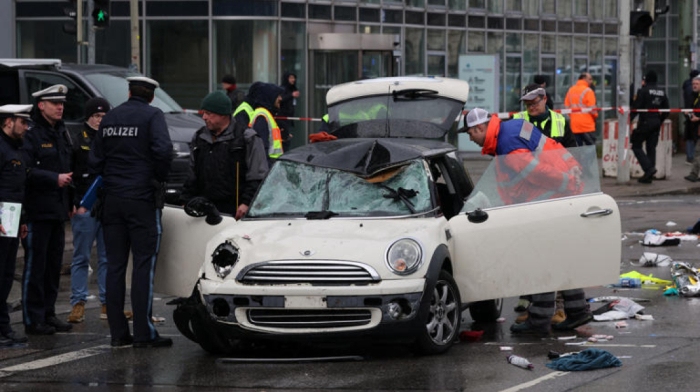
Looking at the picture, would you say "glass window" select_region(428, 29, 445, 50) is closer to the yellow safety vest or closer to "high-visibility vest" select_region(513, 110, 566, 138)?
the yellow safety vest

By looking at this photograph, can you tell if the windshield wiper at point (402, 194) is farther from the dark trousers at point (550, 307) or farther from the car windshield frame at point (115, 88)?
the car windshield frame at point (115, 88)

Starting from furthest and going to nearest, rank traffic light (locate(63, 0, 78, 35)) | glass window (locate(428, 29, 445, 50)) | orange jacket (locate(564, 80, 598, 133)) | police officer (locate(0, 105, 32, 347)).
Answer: glass window (locate(428, 29, 445, 50)) < orange jacket (locate(564, 80, 598, 133)) < traffic light (locate(63, 0, 78, 35)) < police officer (locate(0, 105, 32, 347))

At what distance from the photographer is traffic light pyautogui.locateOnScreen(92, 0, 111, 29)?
21.4 meters

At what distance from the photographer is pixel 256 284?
862 centimetres

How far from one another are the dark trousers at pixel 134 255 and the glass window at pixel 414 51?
24.1m

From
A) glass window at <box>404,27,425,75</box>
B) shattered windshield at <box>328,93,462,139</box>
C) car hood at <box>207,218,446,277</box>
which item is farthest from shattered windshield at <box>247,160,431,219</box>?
glass window at <box>404,27,425,75</box>

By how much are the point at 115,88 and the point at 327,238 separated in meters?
10.2

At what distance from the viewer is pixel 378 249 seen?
340 inches

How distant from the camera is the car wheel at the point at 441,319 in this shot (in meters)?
8.72

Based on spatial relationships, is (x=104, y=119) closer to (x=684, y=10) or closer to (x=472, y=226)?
(x=472, y=226)

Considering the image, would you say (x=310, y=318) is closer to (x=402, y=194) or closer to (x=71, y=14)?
(x=402, y=194)

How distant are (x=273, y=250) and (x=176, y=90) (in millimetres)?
21070

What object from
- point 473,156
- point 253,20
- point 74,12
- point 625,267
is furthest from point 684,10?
point 625,267

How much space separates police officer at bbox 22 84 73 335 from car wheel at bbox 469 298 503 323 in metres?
3.17
